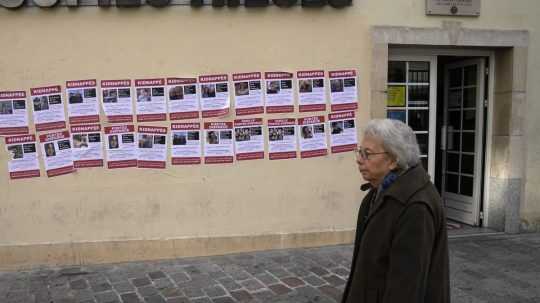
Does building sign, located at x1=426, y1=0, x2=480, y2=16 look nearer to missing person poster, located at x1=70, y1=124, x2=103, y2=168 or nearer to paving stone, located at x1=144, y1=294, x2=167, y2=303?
missing person poster, located at x1=70, y1=124, x2=103, y2=168

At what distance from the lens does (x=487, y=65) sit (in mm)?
6016

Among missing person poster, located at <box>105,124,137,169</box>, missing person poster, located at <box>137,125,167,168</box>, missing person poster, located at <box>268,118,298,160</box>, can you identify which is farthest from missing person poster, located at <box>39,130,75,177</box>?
missing person poster, located at <box>268,118,298,160</box>

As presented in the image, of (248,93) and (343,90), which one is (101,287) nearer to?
(248,93)

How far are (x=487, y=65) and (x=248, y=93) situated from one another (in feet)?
10.6

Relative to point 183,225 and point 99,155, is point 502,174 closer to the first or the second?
point 183,225

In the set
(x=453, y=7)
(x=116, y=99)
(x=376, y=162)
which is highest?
(x=453, y=7)

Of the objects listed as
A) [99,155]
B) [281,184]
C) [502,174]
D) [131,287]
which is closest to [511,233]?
[502,174]

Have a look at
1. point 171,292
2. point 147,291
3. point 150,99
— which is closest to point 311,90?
point 150,99

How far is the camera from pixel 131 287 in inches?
168

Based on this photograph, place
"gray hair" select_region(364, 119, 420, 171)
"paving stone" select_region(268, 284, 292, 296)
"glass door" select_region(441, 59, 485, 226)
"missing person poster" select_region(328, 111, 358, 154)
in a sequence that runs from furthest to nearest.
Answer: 1. "glass door" select_region(441, 59, 485, 226)
2. "missing person poster" select_region(328, 111, 358, 154)
3. "paving stone" select_region(268, 284, 292, 296)
4. "gray hair" select_region(364, 119, 420, 171)

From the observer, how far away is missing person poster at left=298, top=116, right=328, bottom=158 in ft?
17.2

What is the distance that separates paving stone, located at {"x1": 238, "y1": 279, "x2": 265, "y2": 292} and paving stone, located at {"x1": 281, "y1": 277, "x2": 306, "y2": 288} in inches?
9.2

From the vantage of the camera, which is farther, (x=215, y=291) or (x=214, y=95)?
(x=214, y=95)

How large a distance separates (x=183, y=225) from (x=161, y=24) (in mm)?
2144
